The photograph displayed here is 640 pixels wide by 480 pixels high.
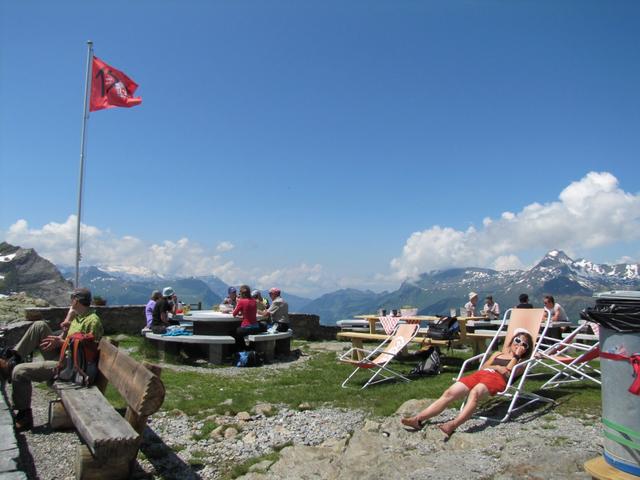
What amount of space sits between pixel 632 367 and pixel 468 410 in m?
2.23

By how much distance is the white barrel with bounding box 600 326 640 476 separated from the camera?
10.5 ft

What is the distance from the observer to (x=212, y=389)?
857 cm

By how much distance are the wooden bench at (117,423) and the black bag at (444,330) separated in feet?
21.2

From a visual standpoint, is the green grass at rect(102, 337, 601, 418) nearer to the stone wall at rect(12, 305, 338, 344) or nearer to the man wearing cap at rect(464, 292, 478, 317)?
the man wearing cap at rect(464, 292, 478, 317)

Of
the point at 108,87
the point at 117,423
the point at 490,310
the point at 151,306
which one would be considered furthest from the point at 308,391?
the point at 108,87

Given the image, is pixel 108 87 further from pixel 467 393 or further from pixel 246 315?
pixel 467 393

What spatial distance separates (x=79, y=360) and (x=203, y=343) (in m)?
5.66

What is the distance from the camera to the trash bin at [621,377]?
10.5 ft

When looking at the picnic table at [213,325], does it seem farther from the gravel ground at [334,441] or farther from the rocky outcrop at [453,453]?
the rocky outcrop at [453,453]

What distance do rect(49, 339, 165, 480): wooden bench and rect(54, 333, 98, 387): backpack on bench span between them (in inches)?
31.1

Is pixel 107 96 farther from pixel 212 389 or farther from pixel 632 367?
pixel 632 367

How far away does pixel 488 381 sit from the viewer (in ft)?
18.5

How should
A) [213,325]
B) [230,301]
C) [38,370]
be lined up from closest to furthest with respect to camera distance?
1. [38,370]
2. [213,325]
3. [230,301]

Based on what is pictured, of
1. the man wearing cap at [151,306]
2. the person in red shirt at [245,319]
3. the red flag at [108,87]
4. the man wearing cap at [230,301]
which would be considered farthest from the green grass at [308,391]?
the red flag at [108,87]
